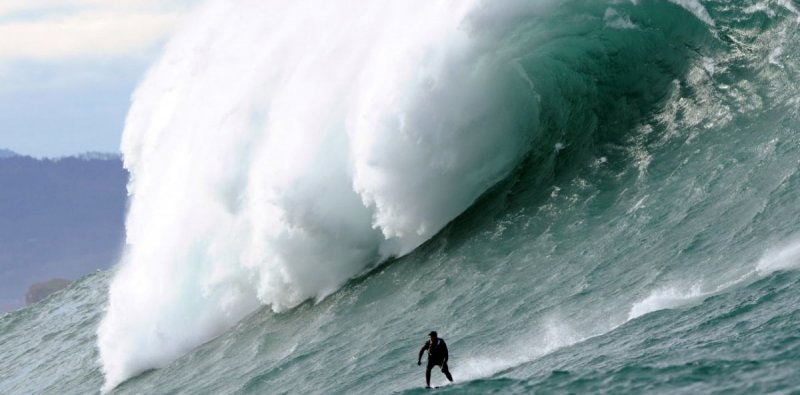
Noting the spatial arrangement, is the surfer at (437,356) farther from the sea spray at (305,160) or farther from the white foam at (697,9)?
the white foam at (697,9)

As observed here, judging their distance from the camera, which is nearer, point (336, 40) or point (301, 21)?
point (336, 40)

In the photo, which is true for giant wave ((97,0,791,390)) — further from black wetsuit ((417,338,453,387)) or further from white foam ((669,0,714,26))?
black wetsuit ((417,338,453,387))

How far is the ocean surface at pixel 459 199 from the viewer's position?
53.0 feet

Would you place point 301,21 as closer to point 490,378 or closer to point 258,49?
point 258,49

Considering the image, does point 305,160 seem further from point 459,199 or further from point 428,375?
point 428,375

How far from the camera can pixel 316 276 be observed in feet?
76.7

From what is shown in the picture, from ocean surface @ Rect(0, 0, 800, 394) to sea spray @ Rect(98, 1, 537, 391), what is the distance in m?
0.06

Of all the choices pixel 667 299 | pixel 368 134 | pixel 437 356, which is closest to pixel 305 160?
pixel 368 134

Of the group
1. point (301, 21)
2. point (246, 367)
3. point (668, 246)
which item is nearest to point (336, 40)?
point (301, 21)

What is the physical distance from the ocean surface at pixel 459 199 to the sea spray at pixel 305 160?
0.20ft

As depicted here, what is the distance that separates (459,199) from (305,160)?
356 cm

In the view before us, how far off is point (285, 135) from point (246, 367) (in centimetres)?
621

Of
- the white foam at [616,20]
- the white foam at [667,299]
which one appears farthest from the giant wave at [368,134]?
the white foam at [667,299]

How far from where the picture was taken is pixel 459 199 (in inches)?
910
